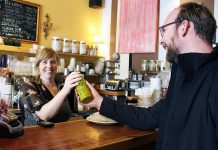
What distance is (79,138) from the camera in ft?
3.95

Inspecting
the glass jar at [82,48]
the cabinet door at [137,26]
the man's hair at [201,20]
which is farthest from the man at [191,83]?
the glass jar at [82,48]

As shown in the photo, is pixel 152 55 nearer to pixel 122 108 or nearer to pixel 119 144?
pixel 122 108

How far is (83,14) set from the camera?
15.5ft

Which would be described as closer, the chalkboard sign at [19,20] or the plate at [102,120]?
the plate at [102,120]

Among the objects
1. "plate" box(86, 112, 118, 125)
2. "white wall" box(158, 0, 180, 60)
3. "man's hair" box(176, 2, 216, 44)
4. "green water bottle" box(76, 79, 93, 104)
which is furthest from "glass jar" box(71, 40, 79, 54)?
"man's hair" box(176, 2, 216, 44)

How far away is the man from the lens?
97cm

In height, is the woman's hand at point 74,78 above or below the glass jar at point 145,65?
below

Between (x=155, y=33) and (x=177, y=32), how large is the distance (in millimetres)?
3048

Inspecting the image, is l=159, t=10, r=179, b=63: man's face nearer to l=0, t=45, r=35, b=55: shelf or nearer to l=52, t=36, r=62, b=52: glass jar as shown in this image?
l=0, t=45, r=35, b=55: shelf

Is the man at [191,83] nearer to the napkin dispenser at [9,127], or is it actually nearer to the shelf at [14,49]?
the napkin dispenser at [9,127]

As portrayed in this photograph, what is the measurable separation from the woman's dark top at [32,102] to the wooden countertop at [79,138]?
1.50 feet

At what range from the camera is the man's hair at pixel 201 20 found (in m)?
1.15

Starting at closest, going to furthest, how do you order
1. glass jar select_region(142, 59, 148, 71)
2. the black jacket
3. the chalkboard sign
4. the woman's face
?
the black jacket → the woman's face → the chalkboard sign → glass jar select_region(142, 59, 148, 71)

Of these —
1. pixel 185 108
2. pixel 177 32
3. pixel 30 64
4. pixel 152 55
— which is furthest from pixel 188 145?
pixel 152 55
